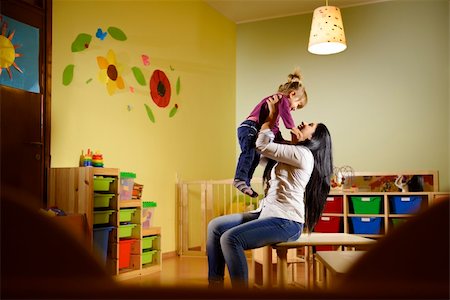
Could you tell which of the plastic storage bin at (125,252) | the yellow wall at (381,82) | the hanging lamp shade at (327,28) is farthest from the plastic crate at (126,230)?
the yellow wall at (381,82)

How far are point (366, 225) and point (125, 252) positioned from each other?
7.93 feet

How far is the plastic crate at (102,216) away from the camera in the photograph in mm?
3846

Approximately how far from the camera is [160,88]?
207 inches

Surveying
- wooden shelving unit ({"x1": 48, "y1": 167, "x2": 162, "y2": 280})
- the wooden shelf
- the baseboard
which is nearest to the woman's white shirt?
wooden shelving unit ({"x1": 48, "y1": 167, "x2": 162, "y2": 280})

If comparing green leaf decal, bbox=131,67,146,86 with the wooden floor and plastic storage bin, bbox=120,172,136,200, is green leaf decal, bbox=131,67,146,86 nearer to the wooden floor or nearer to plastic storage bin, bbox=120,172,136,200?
plastic storage bin, bbox=120,172,136,200

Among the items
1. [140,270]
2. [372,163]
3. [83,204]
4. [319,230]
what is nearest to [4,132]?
[83,204]

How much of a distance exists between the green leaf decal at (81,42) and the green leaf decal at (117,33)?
303 millimetres

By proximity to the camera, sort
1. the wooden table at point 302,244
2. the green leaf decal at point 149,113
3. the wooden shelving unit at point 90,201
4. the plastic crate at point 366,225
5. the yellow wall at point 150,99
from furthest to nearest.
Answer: the plastic crate at point 366,225
the green leaf decal at point 149,113
the yellow wall at point 150,99
the wooden shelving unit at point 90,201
the wooden table at point 302,244

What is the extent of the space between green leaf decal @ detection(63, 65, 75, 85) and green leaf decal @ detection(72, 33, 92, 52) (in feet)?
0.49

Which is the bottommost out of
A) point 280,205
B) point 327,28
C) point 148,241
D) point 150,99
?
point 148,241

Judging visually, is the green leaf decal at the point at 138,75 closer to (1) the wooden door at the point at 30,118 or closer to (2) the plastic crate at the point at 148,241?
(1) the wooden door at the point at 30,118

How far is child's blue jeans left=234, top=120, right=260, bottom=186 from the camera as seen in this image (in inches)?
108

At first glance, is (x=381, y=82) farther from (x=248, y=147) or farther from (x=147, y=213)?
(x=248, y=147)

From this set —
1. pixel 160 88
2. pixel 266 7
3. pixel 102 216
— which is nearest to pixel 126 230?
pixel 102 216
